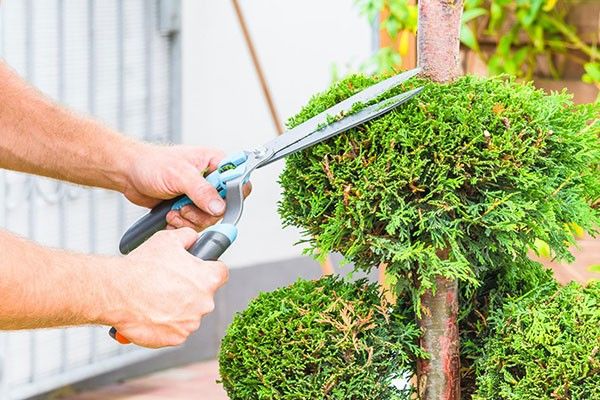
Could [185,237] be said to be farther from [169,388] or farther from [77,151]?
[169,388]

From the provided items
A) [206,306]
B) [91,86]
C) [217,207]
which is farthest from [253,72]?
[206,306]

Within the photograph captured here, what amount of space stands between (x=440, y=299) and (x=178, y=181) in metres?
0.45

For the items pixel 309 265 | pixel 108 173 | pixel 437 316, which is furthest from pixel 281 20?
pixel 437 316

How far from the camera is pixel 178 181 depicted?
1720 mm

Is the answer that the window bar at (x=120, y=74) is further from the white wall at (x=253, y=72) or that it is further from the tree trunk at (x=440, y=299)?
the tree trunk at (x=440, y=299)

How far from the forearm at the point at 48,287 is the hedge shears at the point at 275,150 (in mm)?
98

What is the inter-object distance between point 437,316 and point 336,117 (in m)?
0.34

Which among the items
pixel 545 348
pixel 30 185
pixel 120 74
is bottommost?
pixel 545 348

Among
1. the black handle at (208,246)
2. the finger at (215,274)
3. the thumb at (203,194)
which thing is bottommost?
the finger at (215,274)

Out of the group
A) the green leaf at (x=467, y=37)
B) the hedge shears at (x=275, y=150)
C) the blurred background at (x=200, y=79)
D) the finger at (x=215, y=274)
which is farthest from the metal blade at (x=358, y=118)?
the green leaf at (x=467, y=37)

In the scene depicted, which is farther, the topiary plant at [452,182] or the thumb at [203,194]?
the thumb at [203,194]

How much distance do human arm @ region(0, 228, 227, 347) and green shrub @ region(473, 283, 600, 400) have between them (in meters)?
0.42

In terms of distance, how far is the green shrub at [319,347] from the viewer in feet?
5.18

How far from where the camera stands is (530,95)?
1582mm
